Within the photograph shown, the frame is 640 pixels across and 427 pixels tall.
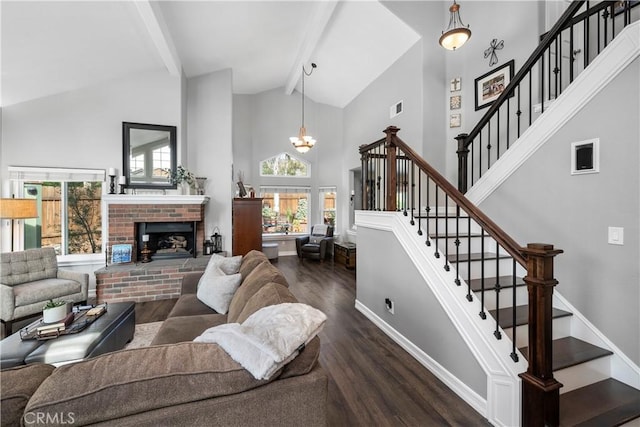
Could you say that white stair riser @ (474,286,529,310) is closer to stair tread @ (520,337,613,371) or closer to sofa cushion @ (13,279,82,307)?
stair tread @ (520,337,613,371)

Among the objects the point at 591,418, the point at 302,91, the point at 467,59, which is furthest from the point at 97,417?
the point at 302,91

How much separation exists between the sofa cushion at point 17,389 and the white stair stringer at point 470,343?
232 centimetres

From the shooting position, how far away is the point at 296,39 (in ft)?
17.0

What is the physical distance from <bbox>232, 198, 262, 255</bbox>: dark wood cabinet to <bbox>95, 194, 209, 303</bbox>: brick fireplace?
2.92 feet

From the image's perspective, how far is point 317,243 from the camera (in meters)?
7.44

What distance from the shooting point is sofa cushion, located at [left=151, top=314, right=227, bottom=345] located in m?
2.04

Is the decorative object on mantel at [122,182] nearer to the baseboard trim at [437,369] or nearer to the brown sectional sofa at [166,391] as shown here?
the brown sectional sofa at [166,391]

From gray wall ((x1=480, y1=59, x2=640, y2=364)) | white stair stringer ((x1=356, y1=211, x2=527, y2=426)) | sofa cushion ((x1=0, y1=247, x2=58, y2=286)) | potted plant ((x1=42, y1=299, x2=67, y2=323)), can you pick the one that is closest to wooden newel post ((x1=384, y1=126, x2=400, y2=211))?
white stair stringer ((x1=356, y1=211, x2=527, y2=426))

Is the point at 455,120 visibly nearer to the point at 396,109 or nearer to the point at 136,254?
the point at 396,109

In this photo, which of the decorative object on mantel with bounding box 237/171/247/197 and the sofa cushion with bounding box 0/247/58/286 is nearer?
the sofa cushion with bounding box 0/247/58/286

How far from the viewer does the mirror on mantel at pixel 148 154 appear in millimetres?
4648

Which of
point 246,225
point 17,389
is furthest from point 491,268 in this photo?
point 246,225

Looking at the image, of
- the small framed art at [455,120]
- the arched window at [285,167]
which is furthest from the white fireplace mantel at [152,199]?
the small framed art at [455,120]

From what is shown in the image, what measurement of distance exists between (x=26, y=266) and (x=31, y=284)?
289mm
